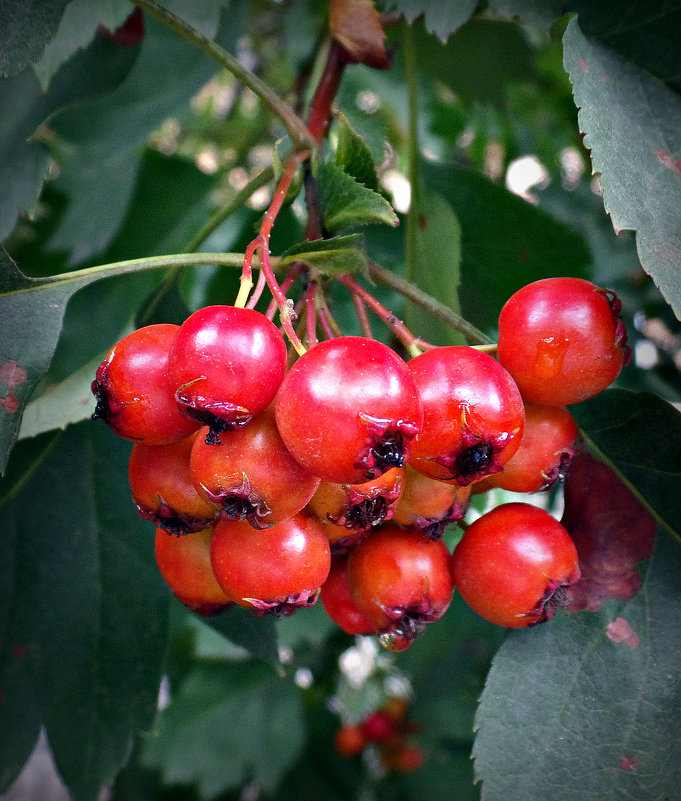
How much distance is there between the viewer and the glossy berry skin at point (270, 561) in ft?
1.83

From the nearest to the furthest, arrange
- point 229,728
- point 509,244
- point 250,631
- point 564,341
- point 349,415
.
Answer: point 349,415
point 564,341
point 250,631
point 509,244
point 229,728

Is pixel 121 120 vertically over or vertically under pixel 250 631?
over

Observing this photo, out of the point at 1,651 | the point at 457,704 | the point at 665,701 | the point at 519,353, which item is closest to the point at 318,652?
the point at 457,704

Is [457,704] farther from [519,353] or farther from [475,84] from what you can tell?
[519,353]

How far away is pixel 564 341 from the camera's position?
582 millimetres

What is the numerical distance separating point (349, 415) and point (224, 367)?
0.09 m

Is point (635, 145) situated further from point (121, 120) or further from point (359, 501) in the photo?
point (121, 120)

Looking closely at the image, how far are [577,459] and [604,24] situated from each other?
476 mm

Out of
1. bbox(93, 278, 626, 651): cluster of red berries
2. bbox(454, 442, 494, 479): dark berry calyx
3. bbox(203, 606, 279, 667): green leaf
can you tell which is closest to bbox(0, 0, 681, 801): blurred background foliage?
bbox(203, 606, 279, 667): green leaf

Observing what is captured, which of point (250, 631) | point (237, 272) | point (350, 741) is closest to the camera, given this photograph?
point (250, 631)

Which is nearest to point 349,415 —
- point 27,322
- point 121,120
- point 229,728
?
point 27,322

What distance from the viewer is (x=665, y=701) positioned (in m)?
0.69

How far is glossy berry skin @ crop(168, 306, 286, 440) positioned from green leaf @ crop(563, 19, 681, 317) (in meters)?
0.32

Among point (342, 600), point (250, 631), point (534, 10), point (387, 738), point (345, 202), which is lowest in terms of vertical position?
point (387, 738)
